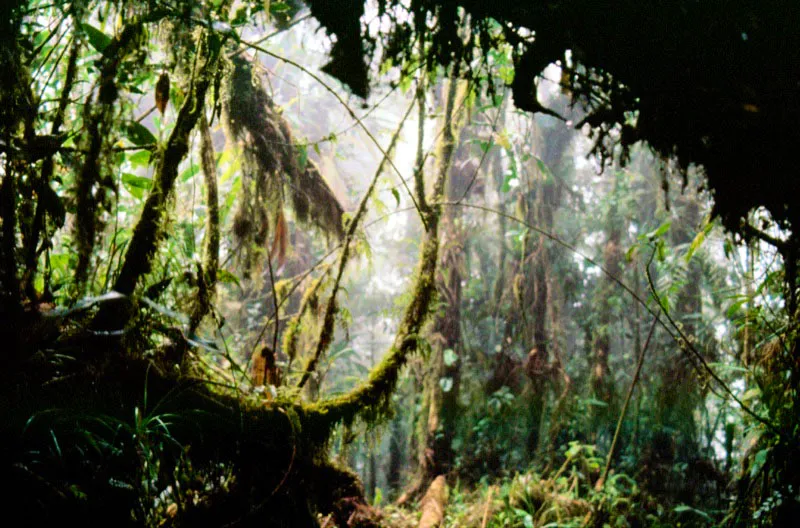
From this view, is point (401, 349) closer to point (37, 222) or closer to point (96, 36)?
point (37, 222)

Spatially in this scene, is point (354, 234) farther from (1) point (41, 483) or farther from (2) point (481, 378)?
(2) point (481, 378)

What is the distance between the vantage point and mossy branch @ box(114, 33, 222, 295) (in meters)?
1.99

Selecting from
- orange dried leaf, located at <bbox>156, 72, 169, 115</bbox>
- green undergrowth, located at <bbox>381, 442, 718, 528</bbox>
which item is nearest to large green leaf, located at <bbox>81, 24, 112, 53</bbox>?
orange dried leaf, located at <bbox>156, 72, 169, 115</bbox>

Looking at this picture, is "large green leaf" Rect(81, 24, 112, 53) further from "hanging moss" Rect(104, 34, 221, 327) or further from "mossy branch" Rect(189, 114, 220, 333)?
"mossy branch" Rect(189, 114, 220, 333)

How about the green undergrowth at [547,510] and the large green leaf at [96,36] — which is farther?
the green undergrowth at [547,510]

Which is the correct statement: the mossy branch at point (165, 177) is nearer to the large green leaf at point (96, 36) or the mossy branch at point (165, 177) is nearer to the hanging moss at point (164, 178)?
the hanging moss at point (164, 178)

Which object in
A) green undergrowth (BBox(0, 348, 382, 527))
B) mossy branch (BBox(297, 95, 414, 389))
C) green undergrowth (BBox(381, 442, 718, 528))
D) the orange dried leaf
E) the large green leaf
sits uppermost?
the large green leaf

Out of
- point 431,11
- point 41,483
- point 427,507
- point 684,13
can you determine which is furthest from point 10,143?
point 427,507

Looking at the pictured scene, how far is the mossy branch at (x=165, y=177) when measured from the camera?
6.54 feet

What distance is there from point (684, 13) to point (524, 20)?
1.47ft

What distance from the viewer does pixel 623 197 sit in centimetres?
793

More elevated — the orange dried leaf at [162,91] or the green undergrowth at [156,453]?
the orange dried leaf at [162,91]

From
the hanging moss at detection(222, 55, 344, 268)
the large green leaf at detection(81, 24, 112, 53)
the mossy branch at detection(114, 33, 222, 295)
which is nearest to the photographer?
the mossy branch at detection(114, 33, 222, 295)

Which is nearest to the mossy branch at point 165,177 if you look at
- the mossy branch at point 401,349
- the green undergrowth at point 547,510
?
the mossy branch at point 401,349
